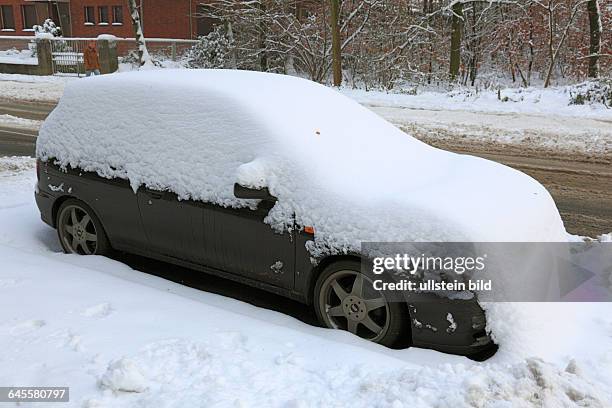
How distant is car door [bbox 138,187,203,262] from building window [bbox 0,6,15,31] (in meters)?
45.1

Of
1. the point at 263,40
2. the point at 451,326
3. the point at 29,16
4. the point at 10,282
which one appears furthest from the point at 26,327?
the point at 29,16

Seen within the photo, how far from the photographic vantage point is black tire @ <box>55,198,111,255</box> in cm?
529

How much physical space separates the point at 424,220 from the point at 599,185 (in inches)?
225

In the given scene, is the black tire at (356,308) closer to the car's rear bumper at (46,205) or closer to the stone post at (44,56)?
the car's rear bumper at (46,205)

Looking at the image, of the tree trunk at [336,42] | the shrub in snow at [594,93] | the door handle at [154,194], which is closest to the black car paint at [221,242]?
the door handle at [154,194]

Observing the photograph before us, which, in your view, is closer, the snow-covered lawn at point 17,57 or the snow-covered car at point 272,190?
the snow-covered car at point 272,190

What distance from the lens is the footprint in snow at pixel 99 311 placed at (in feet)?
12.6

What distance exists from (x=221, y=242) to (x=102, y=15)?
3954 centimetres

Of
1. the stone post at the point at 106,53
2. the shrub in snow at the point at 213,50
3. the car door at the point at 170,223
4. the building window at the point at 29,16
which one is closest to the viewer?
the car door at the point at 170,223

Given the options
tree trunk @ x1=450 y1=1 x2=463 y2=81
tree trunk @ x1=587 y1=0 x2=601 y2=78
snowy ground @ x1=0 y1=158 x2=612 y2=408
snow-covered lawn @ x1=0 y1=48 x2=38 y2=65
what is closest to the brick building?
snow-covered lawn @ x1=0 y1=48 x2=38 y2=65

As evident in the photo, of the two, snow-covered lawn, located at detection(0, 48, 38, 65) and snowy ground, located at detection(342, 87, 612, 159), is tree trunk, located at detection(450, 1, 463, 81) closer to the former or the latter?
snowy ground, located at detection(342, 87, 612, 159)

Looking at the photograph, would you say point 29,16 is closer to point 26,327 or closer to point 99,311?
point 99,311

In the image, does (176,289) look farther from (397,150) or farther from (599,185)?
(599,185)

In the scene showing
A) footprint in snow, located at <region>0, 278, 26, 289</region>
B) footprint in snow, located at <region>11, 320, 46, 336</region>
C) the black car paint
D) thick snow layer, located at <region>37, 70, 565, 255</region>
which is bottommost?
footprint in snow, located at <region>11, 320, 46, 336</region>
